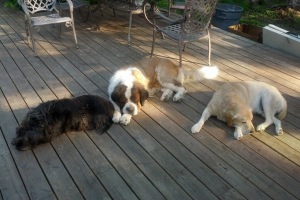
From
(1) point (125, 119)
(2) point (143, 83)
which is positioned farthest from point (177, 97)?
(1) point (125, 119)

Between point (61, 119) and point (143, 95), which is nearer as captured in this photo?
point (61, 119)

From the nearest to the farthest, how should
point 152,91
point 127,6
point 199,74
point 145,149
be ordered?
point 145,149 < point 152,91 < point 199,74 < point 127,6

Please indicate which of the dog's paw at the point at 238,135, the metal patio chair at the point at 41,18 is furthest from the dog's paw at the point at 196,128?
the metal patio chair at the point at 41,18

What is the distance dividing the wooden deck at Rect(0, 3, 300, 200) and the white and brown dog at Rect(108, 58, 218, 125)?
12 cm

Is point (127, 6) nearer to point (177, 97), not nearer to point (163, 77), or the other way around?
point (163, 77)

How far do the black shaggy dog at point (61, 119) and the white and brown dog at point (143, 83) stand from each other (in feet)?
0.44

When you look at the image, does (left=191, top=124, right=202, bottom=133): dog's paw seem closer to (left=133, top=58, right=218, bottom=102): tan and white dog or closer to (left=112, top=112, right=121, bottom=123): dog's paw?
(left=133, top=58, right=218, bottom=102): tan and white dog

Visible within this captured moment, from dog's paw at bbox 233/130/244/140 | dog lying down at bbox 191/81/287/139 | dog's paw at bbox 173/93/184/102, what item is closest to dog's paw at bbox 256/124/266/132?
dog lying down at bbox 191/81/287/139

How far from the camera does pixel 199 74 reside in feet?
12.8

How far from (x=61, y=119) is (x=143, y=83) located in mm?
1022

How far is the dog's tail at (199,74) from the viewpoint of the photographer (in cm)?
384

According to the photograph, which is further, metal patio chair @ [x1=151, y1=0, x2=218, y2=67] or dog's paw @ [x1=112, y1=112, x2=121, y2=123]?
metal patio chair @ [x1=151, y1=0, x2=218, y2=67]

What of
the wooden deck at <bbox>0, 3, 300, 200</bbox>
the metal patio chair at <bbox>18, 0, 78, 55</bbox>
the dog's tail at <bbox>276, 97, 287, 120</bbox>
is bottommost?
the wooden deck at <bbox>0, 3, 300, 200</bbox>

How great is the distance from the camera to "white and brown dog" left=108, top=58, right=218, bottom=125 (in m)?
3.10
